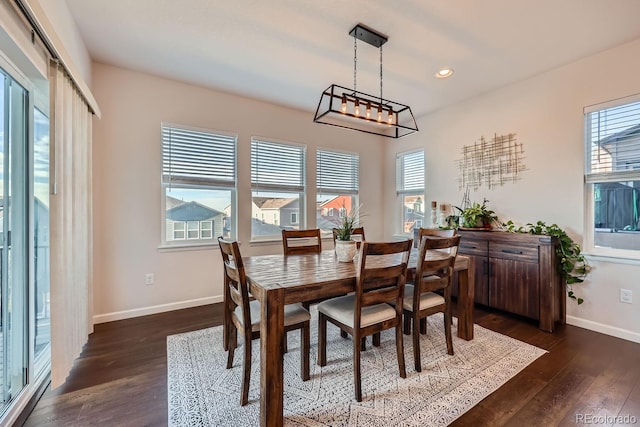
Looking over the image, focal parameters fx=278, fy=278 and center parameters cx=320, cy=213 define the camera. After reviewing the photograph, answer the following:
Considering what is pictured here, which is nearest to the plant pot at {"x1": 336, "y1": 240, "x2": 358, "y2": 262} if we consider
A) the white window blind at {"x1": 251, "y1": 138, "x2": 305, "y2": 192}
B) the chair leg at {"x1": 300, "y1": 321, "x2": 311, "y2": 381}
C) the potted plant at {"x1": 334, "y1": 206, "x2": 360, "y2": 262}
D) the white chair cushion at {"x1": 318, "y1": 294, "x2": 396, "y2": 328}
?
the potted plant at {"x1": 334, "y1": 206, "x2": 360, "y2": 262}

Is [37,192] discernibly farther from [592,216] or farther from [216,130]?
[592,216]

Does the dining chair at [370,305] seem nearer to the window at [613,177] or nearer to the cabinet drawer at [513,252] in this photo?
the cabinet drawer at [513,252]

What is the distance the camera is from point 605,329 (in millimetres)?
2693

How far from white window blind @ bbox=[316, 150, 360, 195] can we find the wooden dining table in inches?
87.3

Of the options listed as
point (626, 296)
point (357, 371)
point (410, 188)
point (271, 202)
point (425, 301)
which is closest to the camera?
point (357, 371)

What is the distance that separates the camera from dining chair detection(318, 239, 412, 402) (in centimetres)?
176

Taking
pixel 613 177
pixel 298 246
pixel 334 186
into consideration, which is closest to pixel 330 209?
pixel 334 186

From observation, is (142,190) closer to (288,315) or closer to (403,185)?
(288,315)

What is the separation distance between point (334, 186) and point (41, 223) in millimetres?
3431

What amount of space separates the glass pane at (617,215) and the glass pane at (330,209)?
2929mm

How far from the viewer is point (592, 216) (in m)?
2.84

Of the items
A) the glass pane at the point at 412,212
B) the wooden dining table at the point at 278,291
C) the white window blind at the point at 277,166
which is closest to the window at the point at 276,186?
the white window blind at the point at 277,166

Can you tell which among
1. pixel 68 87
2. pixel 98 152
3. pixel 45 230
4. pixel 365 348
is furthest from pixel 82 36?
pixel 365 348

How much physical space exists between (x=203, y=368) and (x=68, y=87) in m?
2.28
